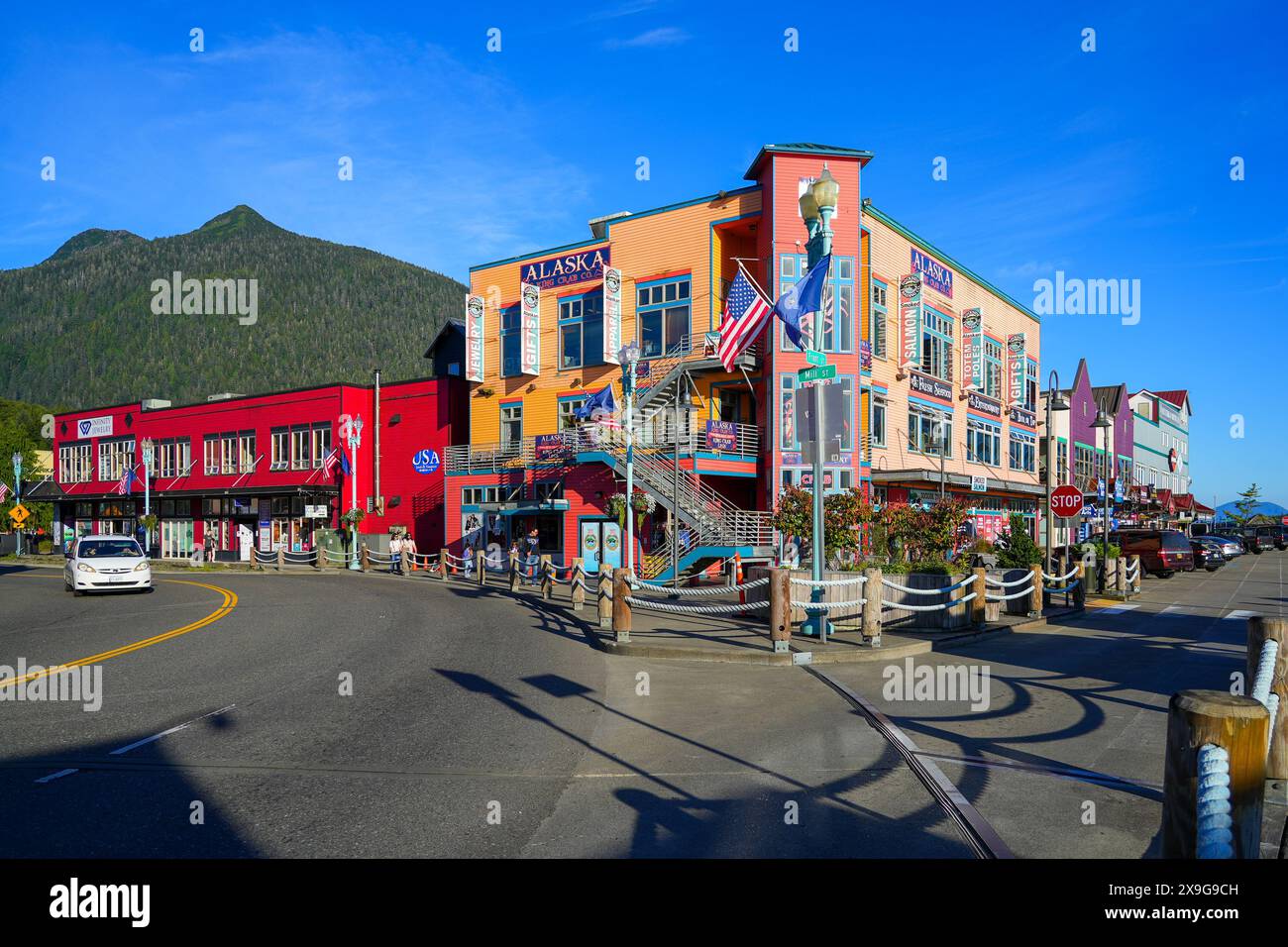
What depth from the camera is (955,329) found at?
3953cm

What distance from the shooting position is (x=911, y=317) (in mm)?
34219

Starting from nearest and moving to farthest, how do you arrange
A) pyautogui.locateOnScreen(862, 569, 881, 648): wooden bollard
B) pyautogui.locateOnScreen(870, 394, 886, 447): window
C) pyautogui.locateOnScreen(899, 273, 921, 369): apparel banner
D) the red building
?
pyautogui.locateOnScreen(862, 569, 881, 648): wooden bollard < pyautogui.locateOnScreen(870, 394, 886, 447): window < pyautogui.locateOnScreen(899, 273, 921, 369): apparel banner < the red building

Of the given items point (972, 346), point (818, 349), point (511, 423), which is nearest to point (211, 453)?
point (511, 423)

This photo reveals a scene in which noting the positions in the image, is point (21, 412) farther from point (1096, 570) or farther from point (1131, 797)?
point (1131, 797)

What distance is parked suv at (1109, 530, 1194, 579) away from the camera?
3284 centimetres

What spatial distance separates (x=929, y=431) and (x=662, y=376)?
12350 mm

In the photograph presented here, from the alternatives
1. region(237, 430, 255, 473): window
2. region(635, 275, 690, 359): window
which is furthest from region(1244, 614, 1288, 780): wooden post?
region(237, 430, 255, 473): window

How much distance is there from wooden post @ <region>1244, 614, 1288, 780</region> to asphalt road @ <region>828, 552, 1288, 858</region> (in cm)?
76

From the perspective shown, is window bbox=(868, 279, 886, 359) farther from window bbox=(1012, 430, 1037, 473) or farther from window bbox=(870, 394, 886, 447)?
window bbox=(1012, 430, 1037, 473)

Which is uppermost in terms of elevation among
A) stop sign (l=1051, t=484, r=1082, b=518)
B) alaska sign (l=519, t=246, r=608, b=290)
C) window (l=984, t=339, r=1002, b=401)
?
alaska sign (l=519, t=246, r=608, b=290)

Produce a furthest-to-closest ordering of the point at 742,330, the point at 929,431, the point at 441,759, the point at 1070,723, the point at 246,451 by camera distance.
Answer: the point at 246,451 → the point at 929,431 → the point at 742,330 → the point at 1070,723 → the point at 441,759

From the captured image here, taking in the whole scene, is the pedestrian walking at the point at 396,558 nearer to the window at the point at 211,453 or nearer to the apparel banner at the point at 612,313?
the apparel banner at the point at 612,313

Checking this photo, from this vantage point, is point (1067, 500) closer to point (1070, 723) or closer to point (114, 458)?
point (1070, 723)

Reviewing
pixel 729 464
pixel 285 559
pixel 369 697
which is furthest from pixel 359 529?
pixel 369 697
